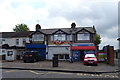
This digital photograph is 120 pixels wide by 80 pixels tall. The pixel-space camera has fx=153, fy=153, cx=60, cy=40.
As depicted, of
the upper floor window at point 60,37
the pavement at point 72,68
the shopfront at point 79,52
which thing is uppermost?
the upper floor window at point 60,37

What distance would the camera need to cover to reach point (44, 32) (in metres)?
33.6

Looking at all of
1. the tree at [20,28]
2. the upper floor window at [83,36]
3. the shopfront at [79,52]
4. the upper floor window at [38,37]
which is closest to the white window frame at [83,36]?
the upper floor window at [83,36]

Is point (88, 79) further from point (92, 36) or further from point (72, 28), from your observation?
point (72, 28)

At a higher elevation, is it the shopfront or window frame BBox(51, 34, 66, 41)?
window frame BBox(51, 34, 66, 41)

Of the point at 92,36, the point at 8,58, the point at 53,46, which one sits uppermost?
the point at 92,36

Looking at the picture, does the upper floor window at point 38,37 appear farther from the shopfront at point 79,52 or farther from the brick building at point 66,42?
the shopfront at point 79,52

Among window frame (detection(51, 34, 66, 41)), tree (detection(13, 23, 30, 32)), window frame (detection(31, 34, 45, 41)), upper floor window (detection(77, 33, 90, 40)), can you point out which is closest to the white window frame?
upper floor window (detection(77, 33, 90, 40))

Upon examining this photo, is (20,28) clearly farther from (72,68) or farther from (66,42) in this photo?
(72,68)

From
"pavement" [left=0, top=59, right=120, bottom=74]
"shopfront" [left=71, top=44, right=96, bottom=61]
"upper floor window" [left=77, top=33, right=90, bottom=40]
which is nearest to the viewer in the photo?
"pavement" [left=0, top=59, right=120, bottom=74]

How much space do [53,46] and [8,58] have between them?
922cm

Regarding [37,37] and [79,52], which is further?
[37,37]

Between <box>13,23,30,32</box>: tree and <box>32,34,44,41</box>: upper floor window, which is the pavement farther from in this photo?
<box>13,23,30,32</box>: tree

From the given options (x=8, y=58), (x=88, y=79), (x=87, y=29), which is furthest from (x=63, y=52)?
(x=88, y=79)

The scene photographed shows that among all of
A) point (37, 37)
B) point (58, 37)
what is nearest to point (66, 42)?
point (58, 37)
